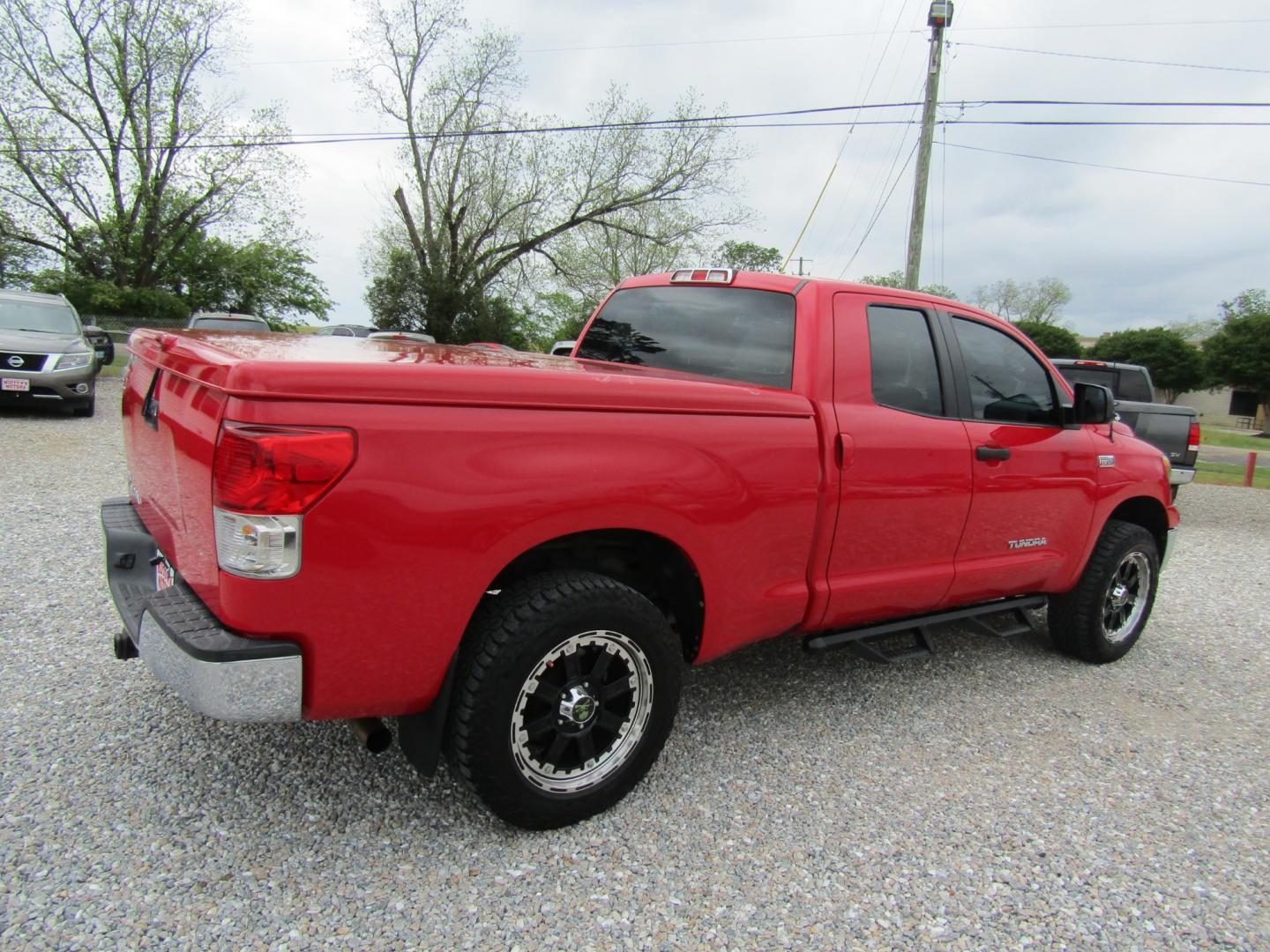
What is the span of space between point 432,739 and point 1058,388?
3360 mm

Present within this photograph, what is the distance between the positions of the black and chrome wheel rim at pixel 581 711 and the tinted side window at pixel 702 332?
Answer: 1.26m

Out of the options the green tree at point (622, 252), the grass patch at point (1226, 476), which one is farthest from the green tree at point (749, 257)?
the grass patch at point (1226, 476)

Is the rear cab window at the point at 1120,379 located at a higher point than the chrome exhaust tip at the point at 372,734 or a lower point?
higher

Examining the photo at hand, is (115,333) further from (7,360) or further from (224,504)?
(224,504)

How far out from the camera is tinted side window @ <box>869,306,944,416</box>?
333 centimetres

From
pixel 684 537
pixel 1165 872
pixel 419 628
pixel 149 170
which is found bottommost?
pixel 1165 872

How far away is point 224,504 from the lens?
202cm

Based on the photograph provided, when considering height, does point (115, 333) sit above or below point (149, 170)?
below

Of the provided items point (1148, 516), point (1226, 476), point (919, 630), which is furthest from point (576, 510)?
point (1226, 476)

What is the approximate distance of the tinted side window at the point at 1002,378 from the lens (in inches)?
146

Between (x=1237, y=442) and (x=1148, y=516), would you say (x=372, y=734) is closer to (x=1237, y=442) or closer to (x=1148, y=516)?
(x=1148, y=516)

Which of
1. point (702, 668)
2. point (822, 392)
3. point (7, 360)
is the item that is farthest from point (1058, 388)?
point (7, 360)

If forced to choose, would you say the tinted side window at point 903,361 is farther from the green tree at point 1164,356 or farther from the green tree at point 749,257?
the green tree at point 1164,356

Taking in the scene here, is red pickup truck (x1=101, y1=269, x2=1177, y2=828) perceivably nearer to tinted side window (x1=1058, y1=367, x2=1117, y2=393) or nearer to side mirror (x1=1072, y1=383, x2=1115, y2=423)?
side mirror (x1=1072, y1=383, x2=1115, y2=423)
